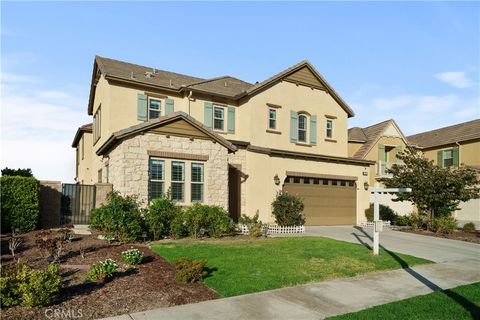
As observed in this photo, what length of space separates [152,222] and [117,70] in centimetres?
1065

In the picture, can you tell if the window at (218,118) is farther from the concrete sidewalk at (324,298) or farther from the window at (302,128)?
the concrete sidewalk at (324,298)

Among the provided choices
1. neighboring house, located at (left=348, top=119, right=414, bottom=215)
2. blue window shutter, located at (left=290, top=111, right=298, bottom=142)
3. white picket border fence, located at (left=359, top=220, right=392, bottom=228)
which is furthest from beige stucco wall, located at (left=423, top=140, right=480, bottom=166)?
blue window shutter, located at (left=290, top=111, right=298, bottom=142)

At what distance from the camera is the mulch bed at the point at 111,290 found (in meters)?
6.40

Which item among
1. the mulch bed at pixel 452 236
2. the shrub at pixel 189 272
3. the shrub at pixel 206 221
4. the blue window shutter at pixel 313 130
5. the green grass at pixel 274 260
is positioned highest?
the blue window shutter at pixel 313 130

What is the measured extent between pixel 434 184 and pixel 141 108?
14609 millimetres

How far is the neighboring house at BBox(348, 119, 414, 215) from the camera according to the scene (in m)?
26.6

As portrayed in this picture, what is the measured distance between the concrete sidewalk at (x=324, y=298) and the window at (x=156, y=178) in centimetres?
839

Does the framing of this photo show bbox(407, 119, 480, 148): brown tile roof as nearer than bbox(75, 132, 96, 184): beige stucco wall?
No

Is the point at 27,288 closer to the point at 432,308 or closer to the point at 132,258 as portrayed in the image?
the point at 132,258

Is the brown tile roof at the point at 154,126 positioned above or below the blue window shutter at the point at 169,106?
below

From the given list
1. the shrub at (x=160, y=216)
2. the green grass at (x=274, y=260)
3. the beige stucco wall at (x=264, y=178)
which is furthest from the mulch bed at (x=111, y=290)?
the beige stucco wall at (x=264, y=178)

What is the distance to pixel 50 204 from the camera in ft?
53.7

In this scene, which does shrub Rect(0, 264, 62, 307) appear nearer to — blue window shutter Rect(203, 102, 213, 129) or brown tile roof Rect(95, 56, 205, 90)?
brown tile roof Rect(95, 56, 205, 90)

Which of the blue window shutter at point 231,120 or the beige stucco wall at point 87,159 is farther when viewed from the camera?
the beige stucco wall at point 87,159
